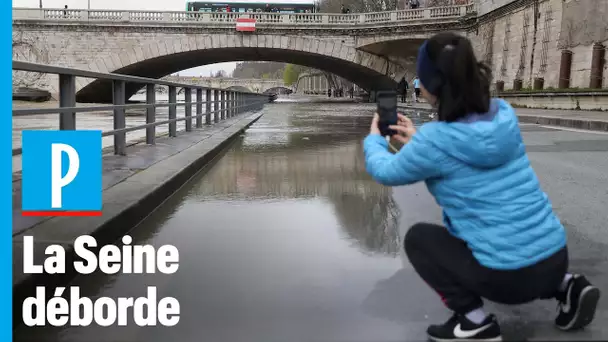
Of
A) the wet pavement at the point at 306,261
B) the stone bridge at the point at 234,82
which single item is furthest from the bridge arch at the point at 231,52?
the stone bridge at the point at 234,82

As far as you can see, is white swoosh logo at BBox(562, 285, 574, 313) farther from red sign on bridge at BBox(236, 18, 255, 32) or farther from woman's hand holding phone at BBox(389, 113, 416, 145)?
red sign on bridge at BBox(236, 18, 255, 32)

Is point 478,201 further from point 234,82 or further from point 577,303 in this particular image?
point 234,82

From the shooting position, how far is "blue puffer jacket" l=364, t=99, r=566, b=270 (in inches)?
93.7

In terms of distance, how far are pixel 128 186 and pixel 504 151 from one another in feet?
13.7

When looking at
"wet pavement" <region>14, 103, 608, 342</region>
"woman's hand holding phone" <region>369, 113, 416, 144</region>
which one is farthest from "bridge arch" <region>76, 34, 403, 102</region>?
"woman's hand holding phone" <region>369, 113, 416, 144</region>

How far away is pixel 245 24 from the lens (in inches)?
1849

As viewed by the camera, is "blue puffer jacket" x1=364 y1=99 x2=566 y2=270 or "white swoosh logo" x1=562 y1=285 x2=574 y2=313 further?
"white swoosh logo" x1=562 y1=285 x2=574 y2=313

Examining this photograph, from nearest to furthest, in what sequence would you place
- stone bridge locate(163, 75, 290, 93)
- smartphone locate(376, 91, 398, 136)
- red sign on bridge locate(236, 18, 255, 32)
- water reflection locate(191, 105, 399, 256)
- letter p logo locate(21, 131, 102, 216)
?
smartphone locate(376, 91, 398, 136), letter p logo locate(21, 131, 102, 216), water reflection locate(191, 105, 399, 256), red sign on bridge locate(236, 18, 255, 32), stone bridge locate(163, 75, 290, 93)

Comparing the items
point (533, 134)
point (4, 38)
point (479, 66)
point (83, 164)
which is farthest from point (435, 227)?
point (533, 134)

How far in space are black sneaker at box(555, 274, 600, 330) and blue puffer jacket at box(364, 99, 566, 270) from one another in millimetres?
195

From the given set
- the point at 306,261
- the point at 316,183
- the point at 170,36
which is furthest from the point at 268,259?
the point at 170,36

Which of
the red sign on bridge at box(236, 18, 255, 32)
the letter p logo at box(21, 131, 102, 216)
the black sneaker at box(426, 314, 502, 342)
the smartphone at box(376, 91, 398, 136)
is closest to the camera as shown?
the black sneaker at box(426, 314, 502, 342)

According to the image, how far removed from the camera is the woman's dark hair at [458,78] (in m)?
2.34

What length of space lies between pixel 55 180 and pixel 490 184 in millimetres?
3661
